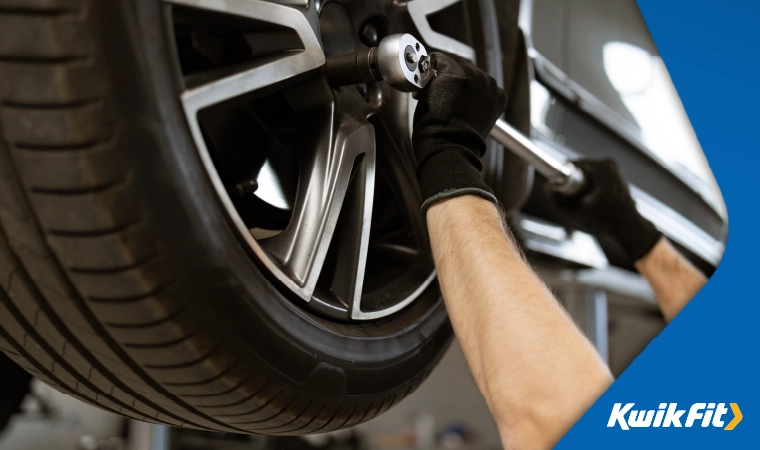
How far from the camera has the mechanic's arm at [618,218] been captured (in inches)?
49.3

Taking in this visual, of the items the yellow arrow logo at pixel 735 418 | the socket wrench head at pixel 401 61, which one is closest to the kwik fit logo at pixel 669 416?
the yellow arrow logo at pixel 735 418

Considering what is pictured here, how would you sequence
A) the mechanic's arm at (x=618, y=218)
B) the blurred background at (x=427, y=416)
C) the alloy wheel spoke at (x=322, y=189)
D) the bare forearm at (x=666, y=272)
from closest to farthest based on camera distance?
the alloy wheel spoke at (x=322, y=189)
the bare forearm at (x=666, y=272)
the mechanic's arm at (x=618, y=218)
the blurred background at (x=427, y=416)

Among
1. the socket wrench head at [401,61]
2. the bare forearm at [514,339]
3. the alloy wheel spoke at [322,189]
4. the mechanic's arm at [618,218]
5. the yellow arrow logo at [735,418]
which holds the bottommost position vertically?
the yellow arrow logo at [735,418]

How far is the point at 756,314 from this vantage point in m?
0.49

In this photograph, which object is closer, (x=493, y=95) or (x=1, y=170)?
(x=1, y=170)

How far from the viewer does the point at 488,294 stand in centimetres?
65

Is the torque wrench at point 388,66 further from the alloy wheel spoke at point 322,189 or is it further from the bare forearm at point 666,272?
the bare forearm at point 666,272

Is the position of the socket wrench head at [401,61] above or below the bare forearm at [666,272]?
above

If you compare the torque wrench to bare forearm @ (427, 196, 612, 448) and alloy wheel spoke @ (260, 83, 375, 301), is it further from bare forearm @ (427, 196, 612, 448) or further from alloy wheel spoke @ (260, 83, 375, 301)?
bare forearm @ (427, 196, 612, 448)

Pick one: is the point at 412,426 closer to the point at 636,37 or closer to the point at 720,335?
the point at 636,37

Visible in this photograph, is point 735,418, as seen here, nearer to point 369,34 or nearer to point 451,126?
point 451,126

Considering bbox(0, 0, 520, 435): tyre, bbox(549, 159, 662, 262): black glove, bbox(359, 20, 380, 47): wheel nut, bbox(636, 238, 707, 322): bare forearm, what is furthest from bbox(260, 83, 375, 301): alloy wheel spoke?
bbox(549, 159, 662, 262): black glove

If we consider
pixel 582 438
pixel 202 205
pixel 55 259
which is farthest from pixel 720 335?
pixel 55 259

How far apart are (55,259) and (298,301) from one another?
268mm
